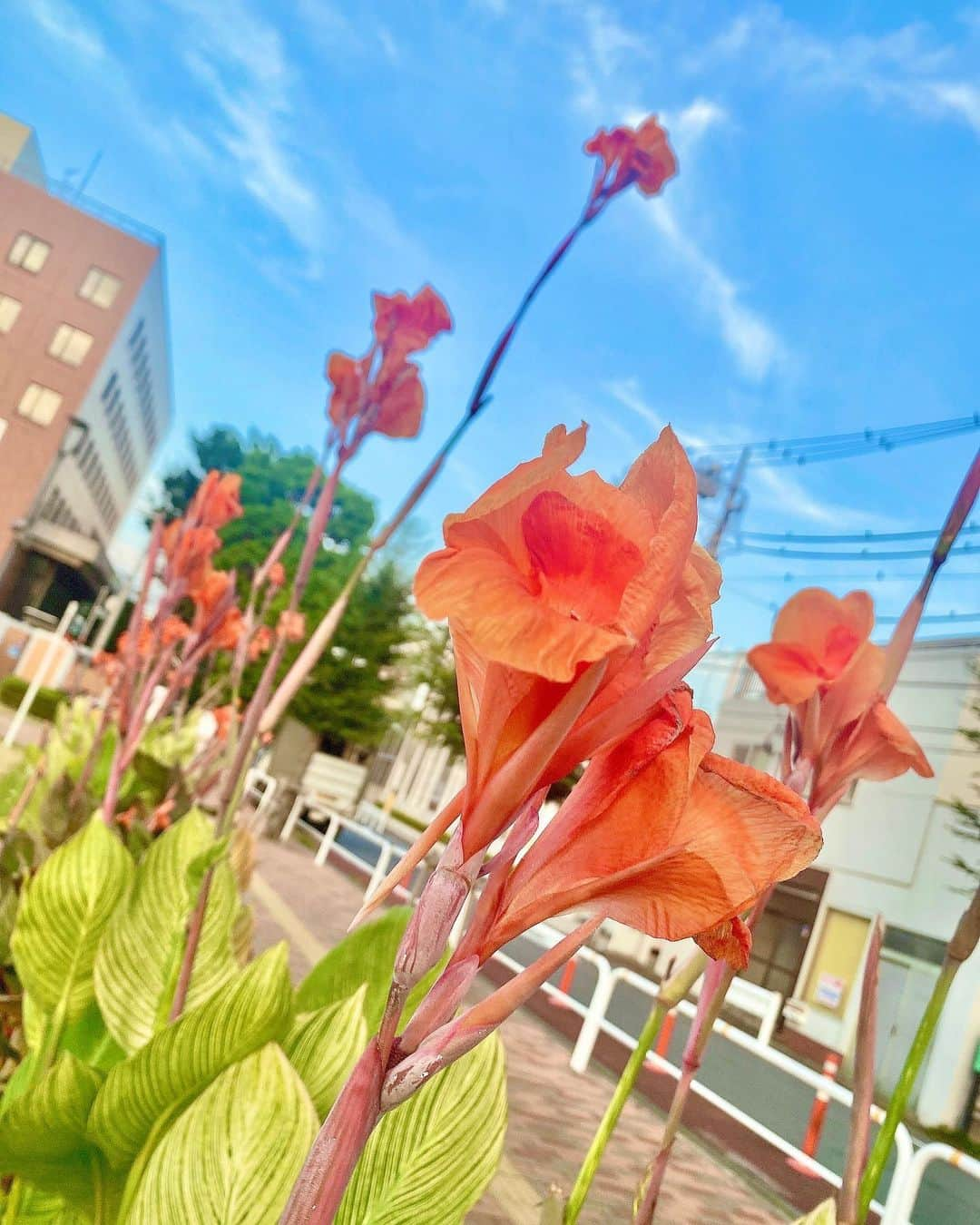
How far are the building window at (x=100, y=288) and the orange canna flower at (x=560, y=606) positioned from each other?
3934mm

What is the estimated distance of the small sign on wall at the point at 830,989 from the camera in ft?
5.15

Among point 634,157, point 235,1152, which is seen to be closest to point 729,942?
point 235,1152

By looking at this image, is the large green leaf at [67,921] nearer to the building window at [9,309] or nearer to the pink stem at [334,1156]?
the pink stem at [334,1156]

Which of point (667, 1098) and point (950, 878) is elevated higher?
point (950, 878)

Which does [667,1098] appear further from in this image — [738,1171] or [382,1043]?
[382,1043]

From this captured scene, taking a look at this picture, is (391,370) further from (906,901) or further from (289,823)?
(289,823)

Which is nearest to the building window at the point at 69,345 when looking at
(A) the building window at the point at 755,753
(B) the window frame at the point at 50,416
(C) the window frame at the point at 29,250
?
(B) the window frame at the point at 50,416

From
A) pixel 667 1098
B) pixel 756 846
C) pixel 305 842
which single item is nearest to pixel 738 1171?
pixel 667 1098

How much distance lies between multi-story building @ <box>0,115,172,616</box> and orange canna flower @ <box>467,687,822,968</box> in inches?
120

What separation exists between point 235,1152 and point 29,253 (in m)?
3.75

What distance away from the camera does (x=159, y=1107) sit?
563 millimetres

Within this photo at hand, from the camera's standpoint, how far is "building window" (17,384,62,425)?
3.35m

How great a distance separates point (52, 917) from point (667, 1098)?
244cm

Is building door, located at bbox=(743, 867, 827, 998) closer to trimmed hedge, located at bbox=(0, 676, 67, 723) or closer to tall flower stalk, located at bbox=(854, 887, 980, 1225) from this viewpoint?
tall flower stalk, located at bbox=(854, 887, 980, 1225)
